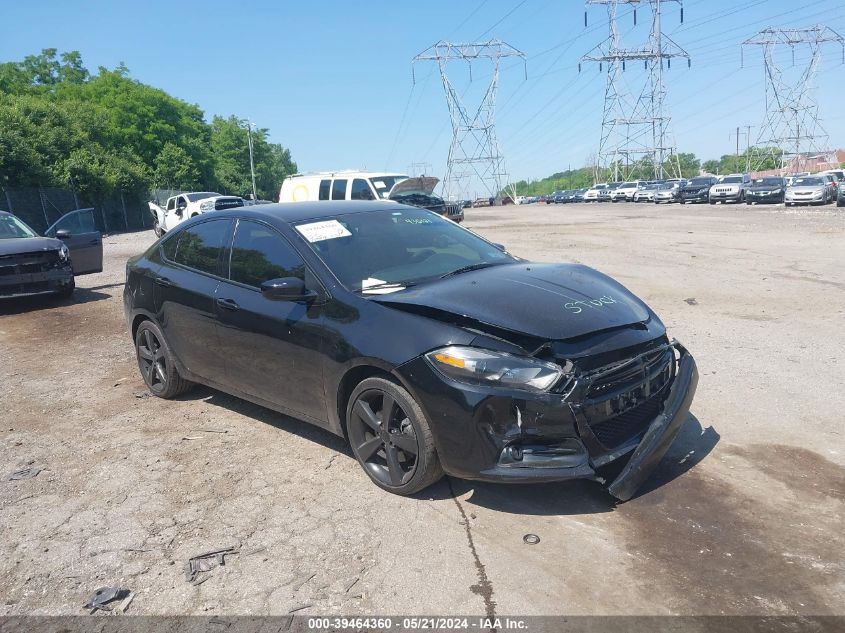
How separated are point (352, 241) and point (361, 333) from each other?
939 mm

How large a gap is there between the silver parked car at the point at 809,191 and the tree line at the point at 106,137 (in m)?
37.1

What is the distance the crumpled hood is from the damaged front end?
13 centimetres

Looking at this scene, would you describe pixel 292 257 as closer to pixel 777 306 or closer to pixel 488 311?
pixel 488 311

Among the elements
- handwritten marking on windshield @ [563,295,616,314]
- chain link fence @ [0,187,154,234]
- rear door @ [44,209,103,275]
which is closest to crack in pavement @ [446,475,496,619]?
handwritten marking on windshield @ [563,295,616,314]

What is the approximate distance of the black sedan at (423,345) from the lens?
133 inches

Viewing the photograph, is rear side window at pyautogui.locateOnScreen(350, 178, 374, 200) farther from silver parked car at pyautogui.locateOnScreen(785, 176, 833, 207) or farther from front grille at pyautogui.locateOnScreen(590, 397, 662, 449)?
silver parked car at pyautogui.locateOnScreen(785, 176, 833, 207)

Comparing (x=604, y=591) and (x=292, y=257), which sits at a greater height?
(x=292, y=257)

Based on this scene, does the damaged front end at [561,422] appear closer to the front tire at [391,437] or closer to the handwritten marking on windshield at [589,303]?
the front tire at [391,437]

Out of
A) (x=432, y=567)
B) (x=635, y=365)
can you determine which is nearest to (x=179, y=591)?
(x=432, y=567)

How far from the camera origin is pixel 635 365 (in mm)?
3668

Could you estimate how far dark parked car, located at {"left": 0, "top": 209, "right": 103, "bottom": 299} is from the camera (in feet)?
33.2

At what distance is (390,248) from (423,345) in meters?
1.23

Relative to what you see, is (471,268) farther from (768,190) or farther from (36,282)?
(768,190)

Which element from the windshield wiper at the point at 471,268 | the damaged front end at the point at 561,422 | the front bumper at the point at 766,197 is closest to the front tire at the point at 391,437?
the damaged front end at the point at 561,422
